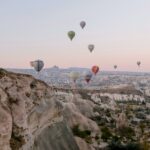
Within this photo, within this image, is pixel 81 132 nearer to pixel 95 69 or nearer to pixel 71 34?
pixel 71 34

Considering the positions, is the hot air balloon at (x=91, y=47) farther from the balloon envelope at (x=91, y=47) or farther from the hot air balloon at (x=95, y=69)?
the hot air balloon at (x=95, y=69)

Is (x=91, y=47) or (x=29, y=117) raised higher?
(x=91, y=47)

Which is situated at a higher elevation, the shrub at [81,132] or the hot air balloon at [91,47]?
the hot air balloon at [91,47]

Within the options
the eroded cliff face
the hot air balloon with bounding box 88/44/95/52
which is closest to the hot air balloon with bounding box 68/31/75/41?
the hot air balloon with bounding box 88/44/95/52

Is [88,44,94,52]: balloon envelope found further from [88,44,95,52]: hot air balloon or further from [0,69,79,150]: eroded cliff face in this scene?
[0,69,79,150]: eroded cliff face

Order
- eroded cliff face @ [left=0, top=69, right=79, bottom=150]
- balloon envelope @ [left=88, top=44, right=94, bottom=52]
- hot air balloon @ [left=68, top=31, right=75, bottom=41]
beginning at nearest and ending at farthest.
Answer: eroded cliff face @ [left=0, top=69, right=79, bottom=150]
hot air balloon @ [left=68, top=31, right=75, bottom=41]
balloon envelope @ [left=88, top=44, right=94, bottom=52]

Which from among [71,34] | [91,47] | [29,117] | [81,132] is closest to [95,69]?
[91,47]

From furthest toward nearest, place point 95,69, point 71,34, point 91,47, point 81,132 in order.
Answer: point 95,69 → point 91,47 → point 71,34 → point 81,132

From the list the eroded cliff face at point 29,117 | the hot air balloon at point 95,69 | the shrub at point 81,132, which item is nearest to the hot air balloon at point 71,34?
the hot air balloon at point 95,69

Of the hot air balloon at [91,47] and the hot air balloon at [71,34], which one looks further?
the hot air balloon at [91,47]

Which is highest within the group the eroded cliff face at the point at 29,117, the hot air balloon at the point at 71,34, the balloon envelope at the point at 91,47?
the hot air balloon at the point at 71,34
